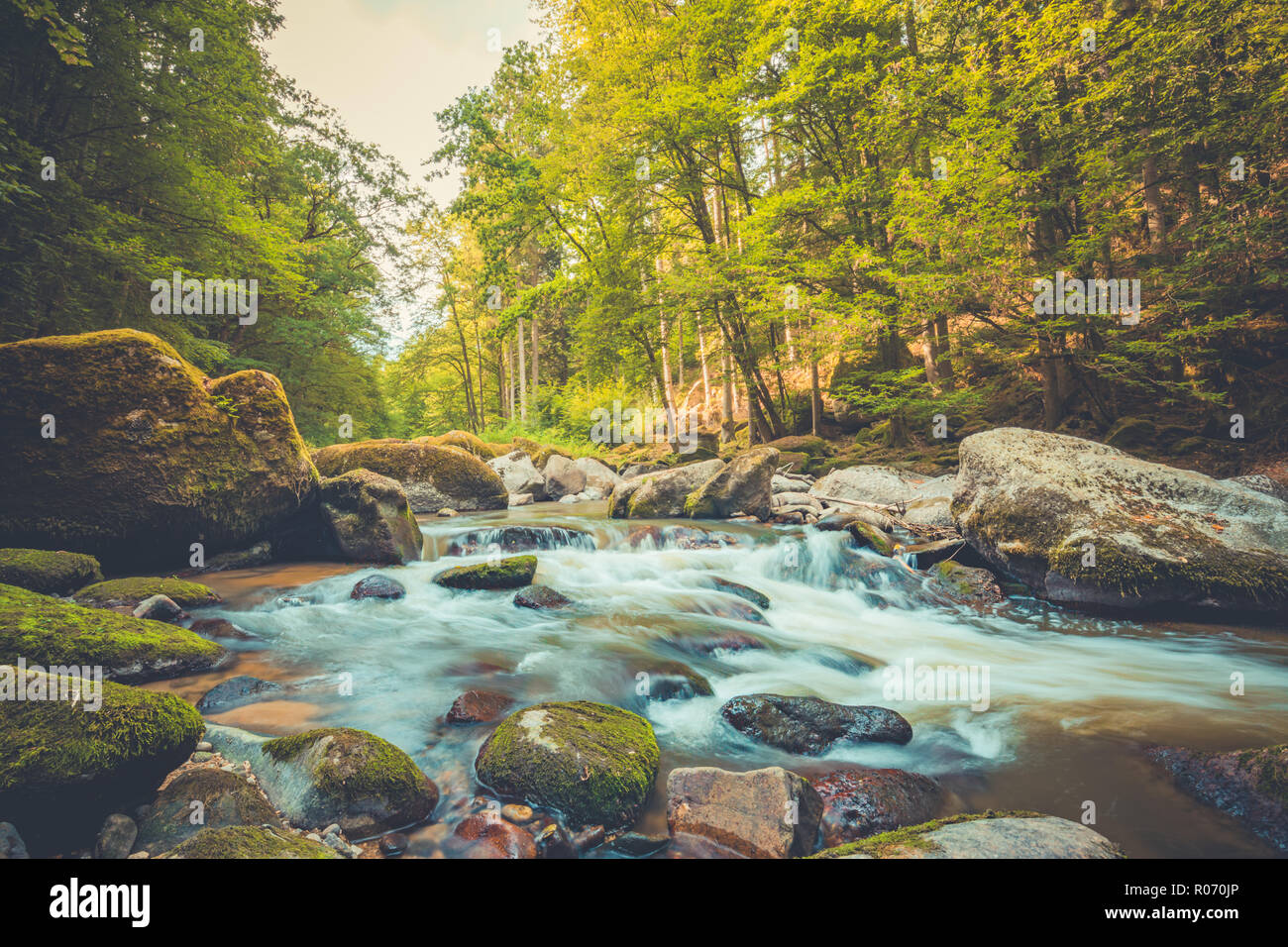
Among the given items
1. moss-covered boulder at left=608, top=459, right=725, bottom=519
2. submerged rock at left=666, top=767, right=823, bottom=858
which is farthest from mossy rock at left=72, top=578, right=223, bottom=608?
moss-covered boulder at left=608, top=459, right=725, bottom=519

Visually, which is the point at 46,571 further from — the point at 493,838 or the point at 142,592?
the point at 493,838

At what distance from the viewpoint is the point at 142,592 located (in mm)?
5215

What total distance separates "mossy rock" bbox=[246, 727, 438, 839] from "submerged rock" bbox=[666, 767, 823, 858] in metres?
1.34

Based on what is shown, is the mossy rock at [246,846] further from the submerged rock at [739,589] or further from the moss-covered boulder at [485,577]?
the submerged rock at [739,589]

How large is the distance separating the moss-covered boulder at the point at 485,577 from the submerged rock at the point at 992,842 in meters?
5.36

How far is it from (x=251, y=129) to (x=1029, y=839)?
15.9m

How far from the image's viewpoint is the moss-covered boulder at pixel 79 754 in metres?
2.18

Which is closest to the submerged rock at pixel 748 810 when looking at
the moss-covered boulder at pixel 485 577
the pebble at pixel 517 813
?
the pebble at pixel 517 813

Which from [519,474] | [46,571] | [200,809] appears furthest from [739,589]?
[519,474]

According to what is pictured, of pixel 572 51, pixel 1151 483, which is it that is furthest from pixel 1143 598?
pixel 572 51

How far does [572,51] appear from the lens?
1662cm

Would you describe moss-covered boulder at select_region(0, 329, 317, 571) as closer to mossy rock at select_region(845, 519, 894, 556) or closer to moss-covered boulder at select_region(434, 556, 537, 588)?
moss-covered boulder at select_region(434, 556, 537, 588)

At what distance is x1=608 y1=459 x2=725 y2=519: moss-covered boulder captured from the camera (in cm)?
1118
